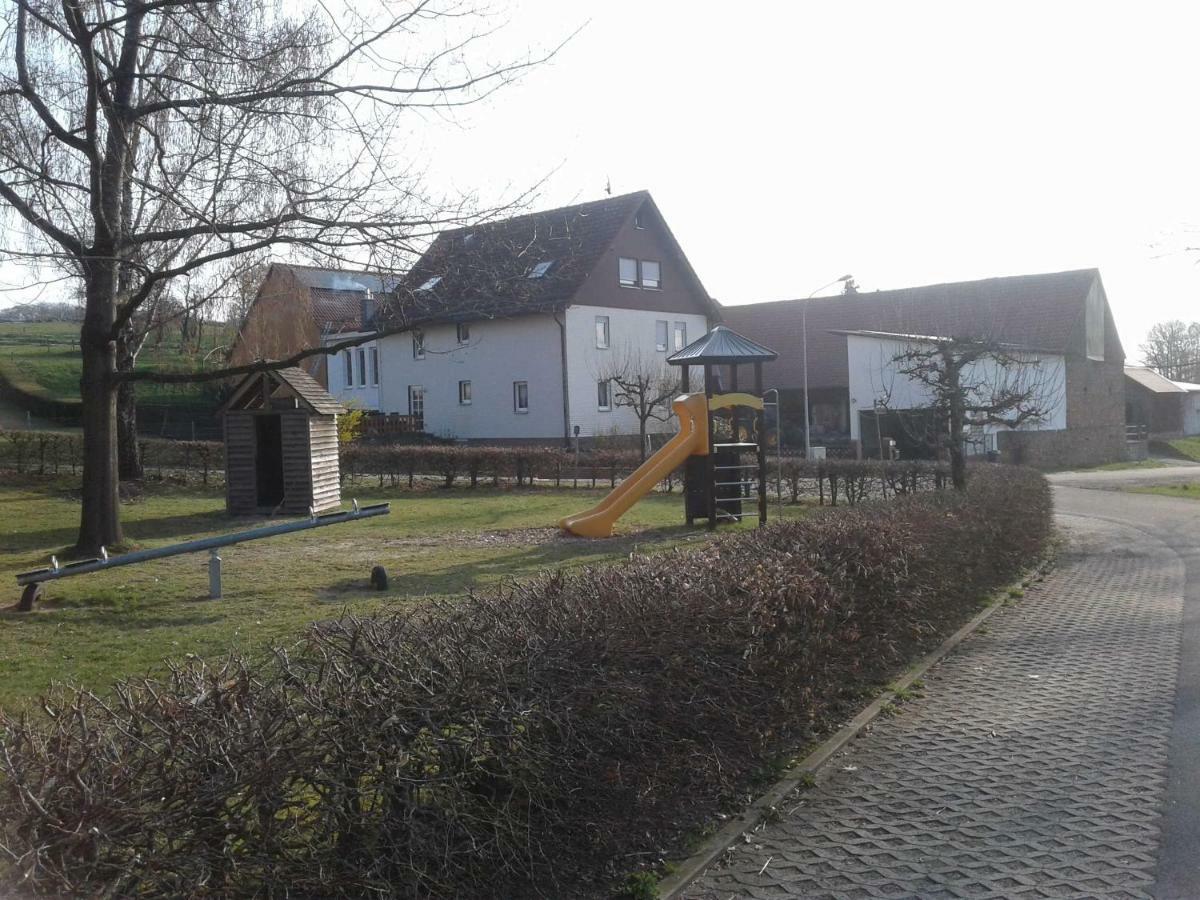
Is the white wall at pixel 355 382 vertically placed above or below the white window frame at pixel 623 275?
below

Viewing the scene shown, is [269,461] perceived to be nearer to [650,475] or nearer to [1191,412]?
[650,475]

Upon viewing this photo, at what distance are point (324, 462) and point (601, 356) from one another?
68.0 ft

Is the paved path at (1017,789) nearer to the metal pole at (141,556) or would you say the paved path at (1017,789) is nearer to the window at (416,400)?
the metal pole at (141,556)

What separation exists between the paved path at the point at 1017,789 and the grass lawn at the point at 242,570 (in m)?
2.83

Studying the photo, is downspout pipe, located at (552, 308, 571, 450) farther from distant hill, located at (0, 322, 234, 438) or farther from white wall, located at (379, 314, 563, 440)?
distant hill, located at (0, 322, 234, 438)

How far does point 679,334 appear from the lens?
45.0m

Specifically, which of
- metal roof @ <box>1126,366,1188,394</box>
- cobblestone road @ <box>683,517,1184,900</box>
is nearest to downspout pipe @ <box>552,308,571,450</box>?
cobblestone road @ <box>683,517,1184,900</box>

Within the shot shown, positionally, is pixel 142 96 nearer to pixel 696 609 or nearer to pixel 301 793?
pixel 696 609

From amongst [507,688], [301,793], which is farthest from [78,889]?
[507,688]

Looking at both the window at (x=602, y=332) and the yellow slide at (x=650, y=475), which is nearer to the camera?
the yellow slide at (x=650, y=475)

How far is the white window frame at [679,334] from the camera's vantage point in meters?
44.7

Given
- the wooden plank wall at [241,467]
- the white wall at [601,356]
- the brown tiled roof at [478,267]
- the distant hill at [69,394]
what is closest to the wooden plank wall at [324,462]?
the wooden plank wall at [241,467]

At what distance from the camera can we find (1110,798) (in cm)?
570

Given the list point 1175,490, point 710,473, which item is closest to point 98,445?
point 710,473
